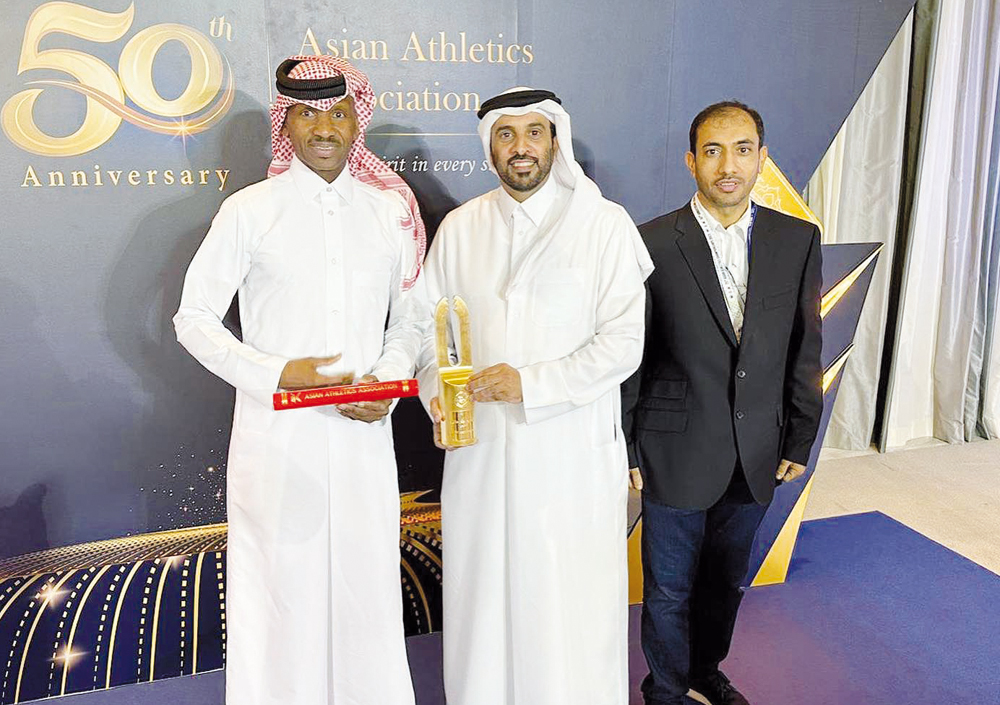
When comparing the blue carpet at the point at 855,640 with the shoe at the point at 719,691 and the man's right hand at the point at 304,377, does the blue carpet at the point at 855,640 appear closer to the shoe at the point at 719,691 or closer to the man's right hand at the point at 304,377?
the shoe at the point at 719,691

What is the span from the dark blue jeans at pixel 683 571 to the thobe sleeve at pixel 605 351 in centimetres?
50

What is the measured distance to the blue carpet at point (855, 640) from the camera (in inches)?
114

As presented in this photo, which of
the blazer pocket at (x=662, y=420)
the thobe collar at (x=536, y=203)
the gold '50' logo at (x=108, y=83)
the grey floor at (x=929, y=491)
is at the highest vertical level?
the gold '50' logo at (x=108, y=83)

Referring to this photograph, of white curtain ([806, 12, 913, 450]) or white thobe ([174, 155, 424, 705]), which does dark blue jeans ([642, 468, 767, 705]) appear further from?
white curtain ([806, 12, 913, 450])

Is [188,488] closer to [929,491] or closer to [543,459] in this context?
[543,459]

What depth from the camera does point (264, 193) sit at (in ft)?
7.57

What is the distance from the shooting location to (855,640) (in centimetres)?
320

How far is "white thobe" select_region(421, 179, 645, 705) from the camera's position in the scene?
2.32 metres

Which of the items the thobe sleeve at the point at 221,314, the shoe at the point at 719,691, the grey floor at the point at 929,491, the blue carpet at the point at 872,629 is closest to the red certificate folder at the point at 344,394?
the thobe sleeve at the point at 221,314

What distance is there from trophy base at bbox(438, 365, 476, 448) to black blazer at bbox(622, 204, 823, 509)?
603 mm

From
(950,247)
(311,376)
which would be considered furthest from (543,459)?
(950,247)

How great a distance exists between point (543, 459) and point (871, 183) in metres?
3.76

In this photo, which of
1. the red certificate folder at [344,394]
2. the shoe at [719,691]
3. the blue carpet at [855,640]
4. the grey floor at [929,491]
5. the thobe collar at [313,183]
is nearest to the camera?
the red certificate folder at [344,394]

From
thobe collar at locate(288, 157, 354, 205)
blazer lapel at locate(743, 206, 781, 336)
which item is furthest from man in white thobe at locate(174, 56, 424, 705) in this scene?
blazer lapel at locate(743, 206, 781, 336)
